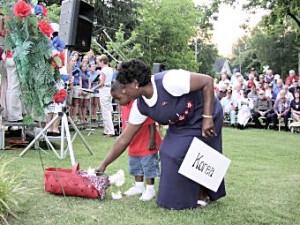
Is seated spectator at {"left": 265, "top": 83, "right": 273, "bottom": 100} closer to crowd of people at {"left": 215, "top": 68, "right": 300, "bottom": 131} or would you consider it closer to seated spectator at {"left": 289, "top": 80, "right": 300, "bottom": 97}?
crowd of people at {"left": 215, "top": 68, "right": 300, "bottom": 131}

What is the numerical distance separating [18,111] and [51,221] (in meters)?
5.15

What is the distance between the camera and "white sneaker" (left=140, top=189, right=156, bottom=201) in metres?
4.73

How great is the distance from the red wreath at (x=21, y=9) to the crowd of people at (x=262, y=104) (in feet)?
37.1

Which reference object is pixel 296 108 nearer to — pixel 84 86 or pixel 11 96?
pixel 84 86

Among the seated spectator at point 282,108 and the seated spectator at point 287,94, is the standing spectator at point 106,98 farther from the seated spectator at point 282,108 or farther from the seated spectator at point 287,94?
the seated spectator at point 287,94

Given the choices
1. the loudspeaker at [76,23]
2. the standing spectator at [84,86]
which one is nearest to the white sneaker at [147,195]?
the loudspeaker at [76,23]

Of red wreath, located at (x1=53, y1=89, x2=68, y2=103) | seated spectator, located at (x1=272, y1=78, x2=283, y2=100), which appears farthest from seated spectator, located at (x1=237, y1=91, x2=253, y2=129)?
red wreath, located at (x1=53, y1=89, x2=68, y2=103)

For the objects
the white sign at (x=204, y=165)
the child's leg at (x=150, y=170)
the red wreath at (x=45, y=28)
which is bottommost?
the child's leg at (x=150, y=170)

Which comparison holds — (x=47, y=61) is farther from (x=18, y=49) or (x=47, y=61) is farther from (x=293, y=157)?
(x=293, y=157)

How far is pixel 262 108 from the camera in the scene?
15625 millimetres

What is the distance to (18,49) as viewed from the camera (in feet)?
15.9

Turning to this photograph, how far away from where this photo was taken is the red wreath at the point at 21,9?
4.93 metres

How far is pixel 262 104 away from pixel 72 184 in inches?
470

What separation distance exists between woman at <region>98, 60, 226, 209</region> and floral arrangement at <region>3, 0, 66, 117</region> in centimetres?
110
